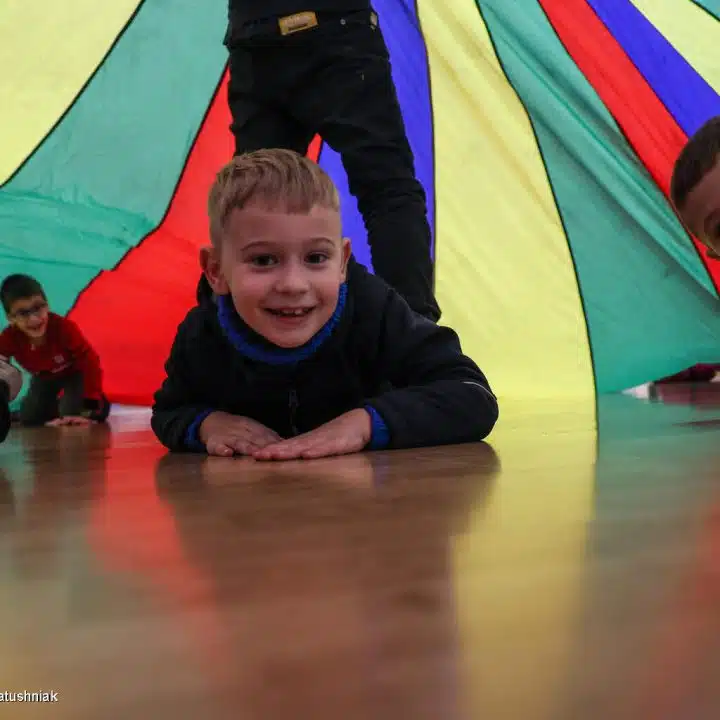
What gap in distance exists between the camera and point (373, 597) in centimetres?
45

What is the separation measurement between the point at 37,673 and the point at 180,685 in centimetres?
6

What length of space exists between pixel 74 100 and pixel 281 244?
165 cm

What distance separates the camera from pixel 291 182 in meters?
1.24

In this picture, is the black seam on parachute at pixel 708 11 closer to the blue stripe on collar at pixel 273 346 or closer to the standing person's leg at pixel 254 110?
the standing person's leg at pixel 254 110

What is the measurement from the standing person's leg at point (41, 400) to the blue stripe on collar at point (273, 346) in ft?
5.84

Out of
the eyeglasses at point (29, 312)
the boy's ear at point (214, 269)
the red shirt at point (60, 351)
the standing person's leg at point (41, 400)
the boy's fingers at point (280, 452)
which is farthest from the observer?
the standing person's leg at point (41, 400)

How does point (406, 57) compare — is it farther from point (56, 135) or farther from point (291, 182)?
point (291, 182)

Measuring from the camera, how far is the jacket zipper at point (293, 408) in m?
1.34

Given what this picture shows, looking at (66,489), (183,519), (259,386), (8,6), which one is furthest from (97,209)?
(183,519)

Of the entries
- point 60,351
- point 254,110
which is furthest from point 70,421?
point 254,110

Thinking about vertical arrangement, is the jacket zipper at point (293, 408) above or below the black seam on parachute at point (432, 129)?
below

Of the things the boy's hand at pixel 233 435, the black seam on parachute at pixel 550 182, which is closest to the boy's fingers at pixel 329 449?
the boy's hand at pixel 233 435

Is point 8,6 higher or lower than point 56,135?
higher

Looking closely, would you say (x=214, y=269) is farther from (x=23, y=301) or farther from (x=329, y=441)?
(x=23, y=301)
